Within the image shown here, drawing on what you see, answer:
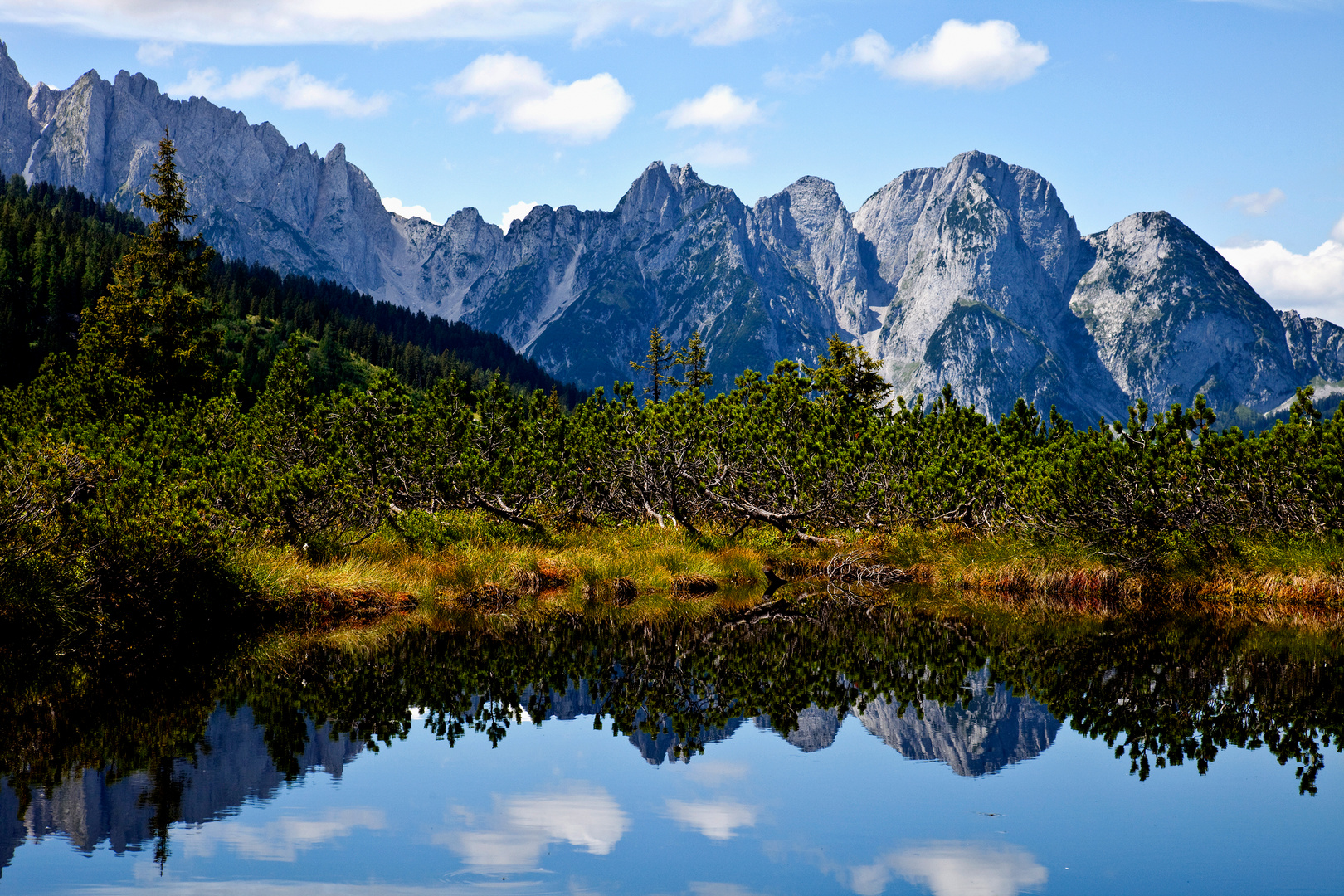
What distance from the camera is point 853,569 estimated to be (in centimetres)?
3562

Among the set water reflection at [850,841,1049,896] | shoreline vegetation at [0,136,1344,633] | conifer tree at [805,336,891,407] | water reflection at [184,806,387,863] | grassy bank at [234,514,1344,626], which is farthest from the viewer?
conifer tree at [805,336,891,407]

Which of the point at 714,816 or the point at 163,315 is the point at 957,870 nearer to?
the point at 714,816

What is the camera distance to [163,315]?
5869cm

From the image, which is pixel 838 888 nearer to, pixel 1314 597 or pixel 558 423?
pixel 1314 597

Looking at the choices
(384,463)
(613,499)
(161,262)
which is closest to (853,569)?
(613,499)

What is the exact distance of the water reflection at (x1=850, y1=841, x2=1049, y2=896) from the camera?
8.84m

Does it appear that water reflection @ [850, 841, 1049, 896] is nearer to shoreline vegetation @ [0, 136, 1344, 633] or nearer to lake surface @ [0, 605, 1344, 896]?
lake surface @ [0, 605, 1344, 896]

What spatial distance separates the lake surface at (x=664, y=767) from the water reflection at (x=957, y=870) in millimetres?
33

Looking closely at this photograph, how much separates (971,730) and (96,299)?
374ft

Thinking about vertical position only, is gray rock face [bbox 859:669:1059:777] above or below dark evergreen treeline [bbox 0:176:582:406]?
below

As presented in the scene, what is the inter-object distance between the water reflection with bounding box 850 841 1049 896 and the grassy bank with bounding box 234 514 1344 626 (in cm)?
1683

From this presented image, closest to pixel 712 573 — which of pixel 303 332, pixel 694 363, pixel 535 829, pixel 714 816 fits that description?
pixel 714 816

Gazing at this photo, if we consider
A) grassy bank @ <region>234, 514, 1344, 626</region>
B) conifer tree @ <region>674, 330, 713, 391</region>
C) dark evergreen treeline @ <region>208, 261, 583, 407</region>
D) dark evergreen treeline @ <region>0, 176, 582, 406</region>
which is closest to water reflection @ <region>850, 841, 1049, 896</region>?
grassy bank @ <region>234, 514, 1344, 626</region>

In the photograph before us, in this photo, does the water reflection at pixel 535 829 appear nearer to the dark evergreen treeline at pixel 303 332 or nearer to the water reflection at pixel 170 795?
the water reflection at pixel 170 795
